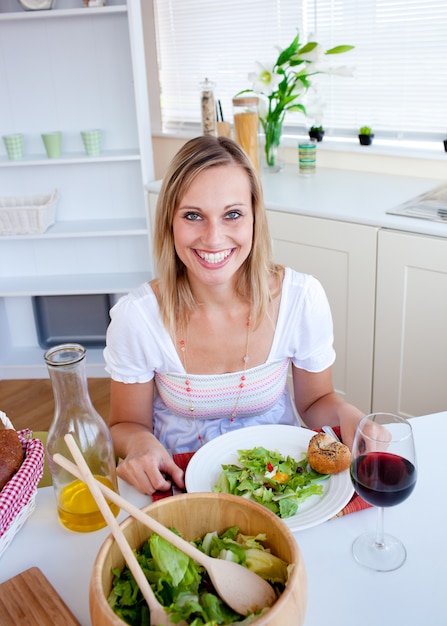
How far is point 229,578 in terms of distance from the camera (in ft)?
2.47

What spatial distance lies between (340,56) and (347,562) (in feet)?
7.74

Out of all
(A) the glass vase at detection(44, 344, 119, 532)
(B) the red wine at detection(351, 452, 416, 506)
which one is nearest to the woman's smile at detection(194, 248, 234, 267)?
(A) the glass vase at detection(44, 344, 119, 532)

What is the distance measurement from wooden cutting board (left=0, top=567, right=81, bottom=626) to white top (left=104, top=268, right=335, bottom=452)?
60 centimetres

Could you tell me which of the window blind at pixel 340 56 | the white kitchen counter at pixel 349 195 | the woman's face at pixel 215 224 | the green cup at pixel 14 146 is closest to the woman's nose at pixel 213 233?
the woman's face at pixel 215 224

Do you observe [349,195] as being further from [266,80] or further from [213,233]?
[213,233]

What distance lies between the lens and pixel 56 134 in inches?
114

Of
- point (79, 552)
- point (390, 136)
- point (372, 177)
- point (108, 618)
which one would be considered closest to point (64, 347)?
point (79, 552)

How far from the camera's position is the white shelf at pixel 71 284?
309cm

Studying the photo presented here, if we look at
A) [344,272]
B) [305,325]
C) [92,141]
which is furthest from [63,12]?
[305,325]

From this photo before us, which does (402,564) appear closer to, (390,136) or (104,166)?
(390,136)

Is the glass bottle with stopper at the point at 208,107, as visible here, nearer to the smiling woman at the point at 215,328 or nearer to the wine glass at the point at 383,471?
the smiling woman at the point at 215,328

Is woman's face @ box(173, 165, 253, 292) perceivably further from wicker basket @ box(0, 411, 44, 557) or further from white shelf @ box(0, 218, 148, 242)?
white shelf @ box(0, 218, 148, 242)

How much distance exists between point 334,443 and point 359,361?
1.35 meters

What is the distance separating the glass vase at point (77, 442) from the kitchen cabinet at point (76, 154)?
81.2 inches
